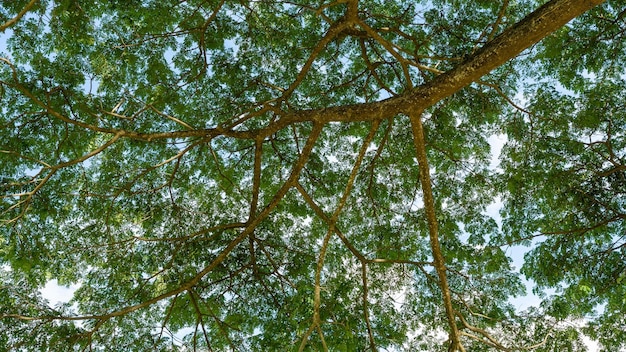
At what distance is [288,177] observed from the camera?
592cm

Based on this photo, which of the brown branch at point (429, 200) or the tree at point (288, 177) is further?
the tree at point (288, 177)

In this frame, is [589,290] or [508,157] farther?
[508,157]

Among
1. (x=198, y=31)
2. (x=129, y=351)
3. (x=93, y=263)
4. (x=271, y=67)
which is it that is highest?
(x=271, y=67)

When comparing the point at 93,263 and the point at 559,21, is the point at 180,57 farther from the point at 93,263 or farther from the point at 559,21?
the point at 559,21

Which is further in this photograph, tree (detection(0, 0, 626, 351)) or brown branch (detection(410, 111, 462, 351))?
tree (detection(0, 0, 626, 351))

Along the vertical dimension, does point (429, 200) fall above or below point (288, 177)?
below

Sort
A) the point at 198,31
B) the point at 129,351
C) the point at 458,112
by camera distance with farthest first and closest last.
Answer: the point at 458,112 < the point at 198,31 < the point at 129,351

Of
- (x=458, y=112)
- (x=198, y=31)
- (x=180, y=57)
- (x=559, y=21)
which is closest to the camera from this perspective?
(x=559, y=21)

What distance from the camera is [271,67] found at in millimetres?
7406

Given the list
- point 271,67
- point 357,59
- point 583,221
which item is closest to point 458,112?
point 357,59

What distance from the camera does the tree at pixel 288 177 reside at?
238 inches

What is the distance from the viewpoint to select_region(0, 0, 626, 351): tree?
6047 millimetres

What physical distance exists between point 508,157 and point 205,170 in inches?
175

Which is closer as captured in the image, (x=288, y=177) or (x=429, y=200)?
(x=429, y=200)
